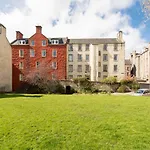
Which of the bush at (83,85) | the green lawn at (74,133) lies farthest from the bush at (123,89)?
the green lawn at (74,133)

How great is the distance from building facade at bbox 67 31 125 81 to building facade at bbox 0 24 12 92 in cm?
1709

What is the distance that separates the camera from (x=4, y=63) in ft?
113

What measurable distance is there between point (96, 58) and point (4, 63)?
23.7m

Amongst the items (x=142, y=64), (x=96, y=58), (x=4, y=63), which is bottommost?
(x=4, y=63)

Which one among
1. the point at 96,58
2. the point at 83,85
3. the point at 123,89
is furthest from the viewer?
the point at 96,58

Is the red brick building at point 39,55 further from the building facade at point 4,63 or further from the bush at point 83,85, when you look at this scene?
the building facade at point 4,63

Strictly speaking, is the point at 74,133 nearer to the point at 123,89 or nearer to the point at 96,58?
the point at 123,89

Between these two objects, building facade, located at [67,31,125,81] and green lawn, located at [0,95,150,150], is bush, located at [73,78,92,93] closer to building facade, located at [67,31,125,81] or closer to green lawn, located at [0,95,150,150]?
building facade, located at [67,31,125,81]

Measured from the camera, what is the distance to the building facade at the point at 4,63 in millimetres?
33594

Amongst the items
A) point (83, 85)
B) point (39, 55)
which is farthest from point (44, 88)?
point (39, 55)

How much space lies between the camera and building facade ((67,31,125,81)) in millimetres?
49688

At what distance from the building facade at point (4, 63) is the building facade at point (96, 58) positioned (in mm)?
17088

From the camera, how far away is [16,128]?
25.9 feet

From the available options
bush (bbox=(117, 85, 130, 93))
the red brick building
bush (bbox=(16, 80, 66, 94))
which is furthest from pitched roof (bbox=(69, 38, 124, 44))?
bush (bbox=(16, 80, 66, 94))
